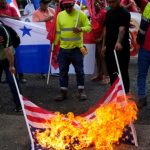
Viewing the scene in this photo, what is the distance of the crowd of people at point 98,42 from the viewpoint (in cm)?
650

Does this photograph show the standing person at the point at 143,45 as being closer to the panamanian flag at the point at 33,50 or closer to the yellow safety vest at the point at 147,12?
the yellow safety vest at the point at 147,12

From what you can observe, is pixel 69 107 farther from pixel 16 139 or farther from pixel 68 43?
pixel 16 139

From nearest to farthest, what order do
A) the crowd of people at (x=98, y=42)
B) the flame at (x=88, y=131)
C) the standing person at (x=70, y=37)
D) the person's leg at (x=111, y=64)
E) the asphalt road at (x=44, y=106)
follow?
the flame at (x=88, y=131) < the asphalt road at (x=44, y=106) < the crowd of people at (x=98, y=42) < the person's leg at (x=111, y=64) < the standing person at (x=70, y=37)

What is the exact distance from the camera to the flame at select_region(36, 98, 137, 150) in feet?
16.3

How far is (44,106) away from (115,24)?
1861 millimetres

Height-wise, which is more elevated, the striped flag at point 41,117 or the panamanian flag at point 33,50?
the striped flag at point 41,117

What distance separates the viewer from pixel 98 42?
352 inches

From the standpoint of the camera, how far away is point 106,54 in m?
6.90

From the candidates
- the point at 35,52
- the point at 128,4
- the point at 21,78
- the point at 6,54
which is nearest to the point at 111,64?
the point at 6,54

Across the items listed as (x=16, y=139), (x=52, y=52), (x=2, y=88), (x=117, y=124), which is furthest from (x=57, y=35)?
(x=117, y=124)

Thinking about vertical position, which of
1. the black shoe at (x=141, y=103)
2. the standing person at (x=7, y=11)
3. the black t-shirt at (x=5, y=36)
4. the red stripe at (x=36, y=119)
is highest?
the black t-shirt at (x=5, y=36)

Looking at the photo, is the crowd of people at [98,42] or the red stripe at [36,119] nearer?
the red stripe at [36,119]

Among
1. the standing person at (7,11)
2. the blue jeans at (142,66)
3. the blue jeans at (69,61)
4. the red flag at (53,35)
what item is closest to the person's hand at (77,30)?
the blue jeans at (69,61)

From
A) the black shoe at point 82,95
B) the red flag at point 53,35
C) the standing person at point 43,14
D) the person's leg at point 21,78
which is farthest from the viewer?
the standing person at point 43,14
